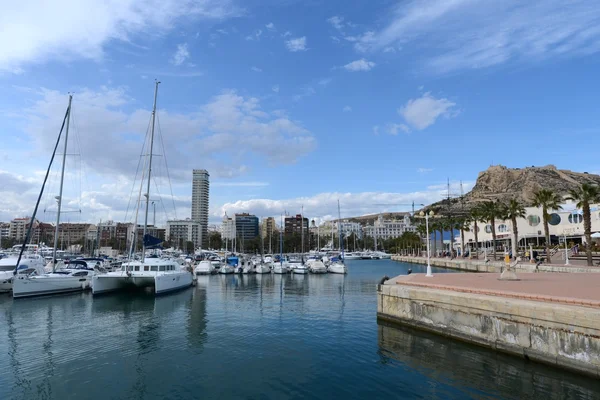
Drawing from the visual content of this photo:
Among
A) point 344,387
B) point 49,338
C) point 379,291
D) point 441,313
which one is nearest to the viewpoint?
point 344,387

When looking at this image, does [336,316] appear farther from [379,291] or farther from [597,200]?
A: [597,200]

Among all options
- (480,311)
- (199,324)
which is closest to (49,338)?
(199,324)

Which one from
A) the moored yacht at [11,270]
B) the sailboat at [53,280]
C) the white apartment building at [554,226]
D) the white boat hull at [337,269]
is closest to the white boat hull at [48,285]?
the sailboat at [53,280]

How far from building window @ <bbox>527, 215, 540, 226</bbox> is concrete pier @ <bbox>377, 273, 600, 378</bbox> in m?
71.6

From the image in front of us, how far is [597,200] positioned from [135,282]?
4810 cm

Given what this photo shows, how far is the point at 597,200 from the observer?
3922 cm

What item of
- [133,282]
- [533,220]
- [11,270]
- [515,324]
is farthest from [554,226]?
[11,270]

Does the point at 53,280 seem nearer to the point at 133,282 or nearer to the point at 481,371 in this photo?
the point at 133,282

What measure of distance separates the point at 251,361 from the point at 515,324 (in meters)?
9.95

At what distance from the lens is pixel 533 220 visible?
7725 centimetres

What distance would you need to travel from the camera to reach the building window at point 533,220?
7668cm

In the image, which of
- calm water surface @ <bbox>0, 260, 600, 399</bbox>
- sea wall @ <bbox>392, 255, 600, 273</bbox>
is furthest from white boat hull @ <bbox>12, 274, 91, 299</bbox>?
sea wall @ <bbox>392, 255, 600, 273</bbox>

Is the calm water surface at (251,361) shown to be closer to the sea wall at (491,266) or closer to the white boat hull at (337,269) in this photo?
the sea wall at (491,266)

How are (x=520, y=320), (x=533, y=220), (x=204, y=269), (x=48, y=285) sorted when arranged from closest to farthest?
(x=520, y=320), (x=48, y=285), (x=204, y=269), (x=533, y=220)
